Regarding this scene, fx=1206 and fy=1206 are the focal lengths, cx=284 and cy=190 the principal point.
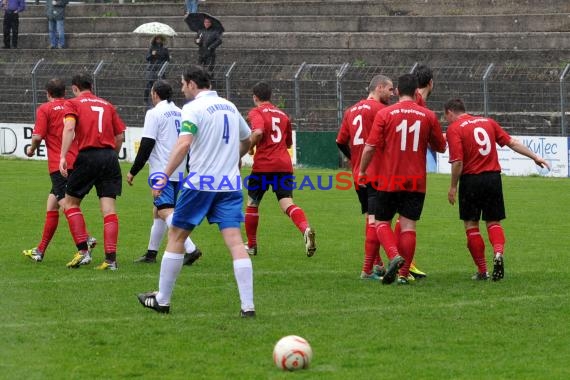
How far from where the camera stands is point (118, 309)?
10180mm

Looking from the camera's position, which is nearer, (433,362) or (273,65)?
(433,362)

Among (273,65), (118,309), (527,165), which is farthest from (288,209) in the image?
(273,65)

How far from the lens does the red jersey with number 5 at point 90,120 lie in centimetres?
1241

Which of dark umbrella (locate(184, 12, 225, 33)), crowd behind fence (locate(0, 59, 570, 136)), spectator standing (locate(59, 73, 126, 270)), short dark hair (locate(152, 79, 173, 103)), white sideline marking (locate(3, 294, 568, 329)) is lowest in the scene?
white sideline marking (locate(3, 294, 568, 329))

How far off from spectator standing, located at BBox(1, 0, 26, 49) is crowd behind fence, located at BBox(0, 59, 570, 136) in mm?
1421

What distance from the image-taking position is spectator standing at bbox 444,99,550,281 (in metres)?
11.8

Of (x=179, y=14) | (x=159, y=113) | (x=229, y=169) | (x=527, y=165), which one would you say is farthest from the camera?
(x=179, y=14)

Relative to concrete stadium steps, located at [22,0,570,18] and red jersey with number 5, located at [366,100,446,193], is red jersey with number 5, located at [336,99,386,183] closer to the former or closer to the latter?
red jersey with number 5, located at [366,100,446,193]

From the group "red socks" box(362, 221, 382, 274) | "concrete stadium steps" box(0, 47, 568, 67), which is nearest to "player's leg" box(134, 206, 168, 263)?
"red socks" box(362, 221, 382, 274)

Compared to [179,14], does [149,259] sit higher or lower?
lower

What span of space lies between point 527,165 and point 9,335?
17.1m

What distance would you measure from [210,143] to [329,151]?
1716cm

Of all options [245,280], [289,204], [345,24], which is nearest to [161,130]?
[289,204]

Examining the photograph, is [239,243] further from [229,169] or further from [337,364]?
[337,364]
